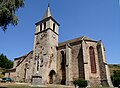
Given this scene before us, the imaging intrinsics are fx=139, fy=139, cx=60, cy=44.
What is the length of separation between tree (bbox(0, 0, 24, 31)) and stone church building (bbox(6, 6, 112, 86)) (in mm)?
12408

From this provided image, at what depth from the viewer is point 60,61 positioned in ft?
104

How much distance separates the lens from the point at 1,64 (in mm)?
63500

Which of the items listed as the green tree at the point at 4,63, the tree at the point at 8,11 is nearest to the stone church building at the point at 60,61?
the tree at the point at 8,11

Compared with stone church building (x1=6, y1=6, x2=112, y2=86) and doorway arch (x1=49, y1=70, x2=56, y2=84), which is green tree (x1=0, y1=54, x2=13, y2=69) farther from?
doorway arch (x1=49, y1=70, x2=56, y2=84)

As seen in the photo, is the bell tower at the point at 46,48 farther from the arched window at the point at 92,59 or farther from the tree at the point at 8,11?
the tree at the point at 8,11

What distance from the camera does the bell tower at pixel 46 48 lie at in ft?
96.7

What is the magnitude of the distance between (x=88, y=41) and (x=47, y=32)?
33.0 ft

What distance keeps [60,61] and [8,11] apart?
780 inches

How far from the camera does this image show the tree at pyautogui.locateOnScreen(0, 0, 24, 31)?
1383 cm

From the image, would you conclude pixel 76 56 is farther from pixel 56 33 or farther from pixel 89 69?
pixel 56 33

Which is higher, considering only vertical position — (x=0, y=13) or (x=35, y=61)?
(x=0, y=13)

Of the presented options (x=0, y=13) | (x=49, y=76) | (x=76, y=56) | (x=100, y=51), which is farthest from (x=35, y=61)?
(x=0, y=13)

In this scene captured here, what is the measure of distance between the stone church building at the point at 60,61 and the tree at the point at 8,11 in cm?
1241

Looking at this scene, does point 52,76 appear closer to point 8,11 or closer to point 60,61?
point 60,61
